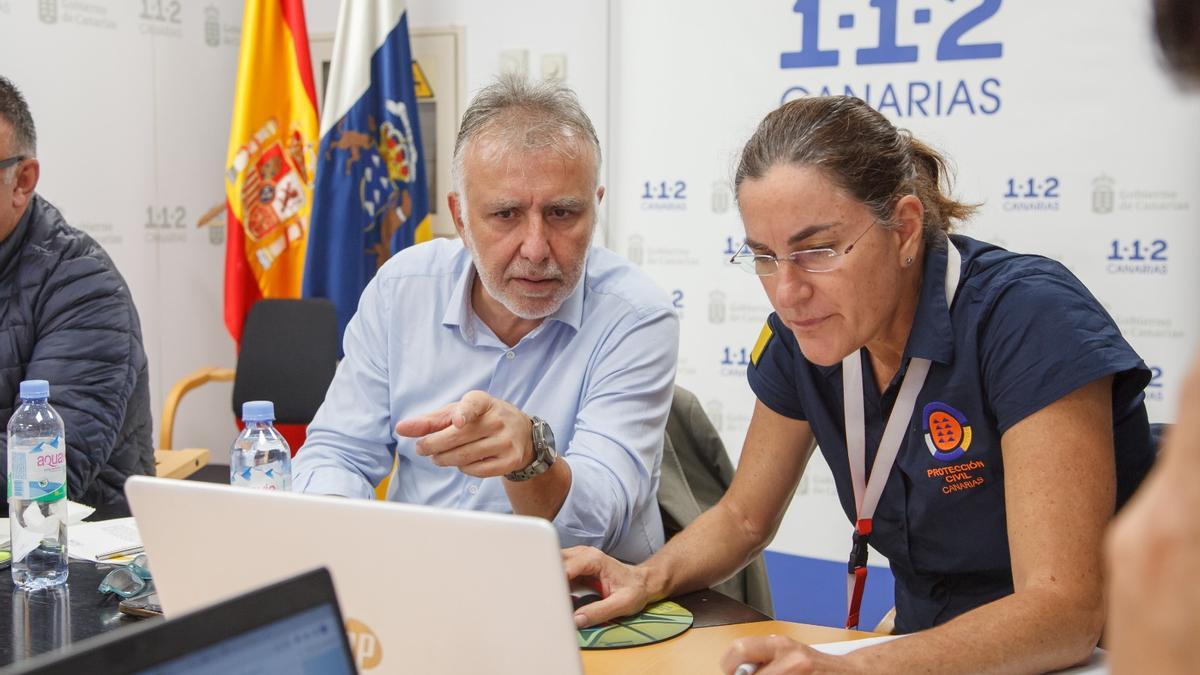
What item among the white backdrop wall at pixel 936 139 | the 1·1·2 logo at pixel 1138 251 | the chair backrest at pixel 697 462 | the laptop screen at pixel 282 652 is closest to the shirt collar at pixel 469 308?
the chair backrest at pixel 697 462

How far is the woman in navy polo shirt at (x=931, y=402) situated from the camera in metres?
1.41

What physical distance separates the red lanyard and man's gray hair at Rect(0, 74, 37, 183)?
1793mm

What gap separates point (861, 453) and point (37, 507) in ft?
4.19

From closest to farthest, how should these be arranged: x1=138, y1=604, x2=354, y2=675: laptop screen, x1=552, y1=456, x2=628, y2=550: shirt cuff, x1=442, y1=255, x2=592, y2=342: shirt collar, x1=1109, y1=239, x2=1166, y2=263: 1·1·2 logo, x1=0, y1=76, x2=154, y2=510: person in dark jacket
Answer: x1=138, y1=604, x2=354, y2=675: laptop screen → x1=552, y1=456, x2=628, y2=550: shirt cuff → x1=442, y1=255, x2=592, y2=342: shirt collar → x1=0, y1=76, x2=154, y2=510: person in dark jacket → x1=1109, y1=239, x2=1166, y2=263: 1·1·2 logo

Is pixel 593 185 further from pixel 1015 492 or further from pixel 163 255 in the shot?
pixel 163 255

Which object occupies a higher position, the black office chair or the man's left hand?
the man's left hand

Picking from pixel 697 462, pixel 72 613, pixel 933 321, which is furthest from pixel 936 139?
pixel 72 613

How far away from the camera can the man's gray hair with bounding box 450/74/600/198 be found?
79.5 inches

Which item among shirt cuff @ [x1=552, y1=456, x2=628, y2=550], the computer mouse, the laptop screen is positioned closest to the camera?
the laptop screen

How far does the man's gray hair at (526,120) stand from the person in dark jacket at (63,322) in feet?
2.94

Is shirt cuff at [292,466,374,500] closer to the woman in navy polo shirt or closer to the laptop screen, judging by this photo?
the woman in navy polo shirt

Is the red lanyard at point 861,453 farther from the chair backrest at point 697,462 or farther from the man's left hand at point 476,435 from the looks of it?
the man's left hand at point 476,435


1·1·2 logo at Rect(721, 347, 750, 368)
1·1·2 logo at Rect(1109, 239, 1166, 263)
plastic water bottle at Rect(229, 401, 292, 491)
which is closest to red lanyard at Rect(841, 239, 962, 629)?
plastic water bottle at Rect(229, 401, 292, 491)

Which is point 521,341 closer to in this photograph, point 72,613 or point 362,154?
point 72,613
